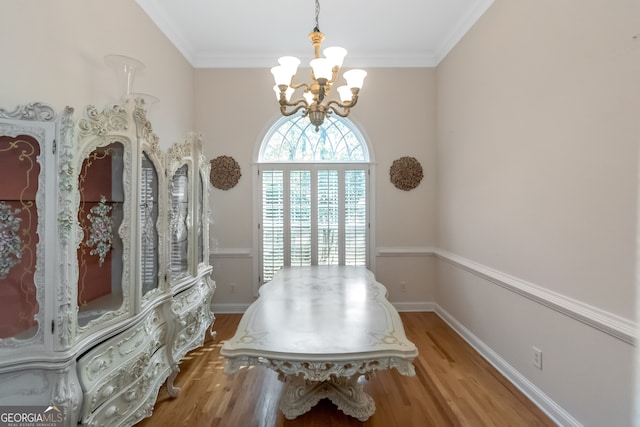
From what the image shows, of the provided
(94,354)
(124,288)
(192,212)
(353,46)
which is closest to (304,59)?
(353,46)

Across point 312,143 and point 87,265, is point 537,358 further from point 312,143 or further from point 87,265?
point 312,143

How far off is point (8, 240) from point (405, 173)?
354 cm

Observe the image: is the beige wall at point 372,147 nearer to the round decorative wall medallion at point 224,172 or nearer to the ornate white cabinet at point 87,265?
the round decorative wall medallion at point 224,172

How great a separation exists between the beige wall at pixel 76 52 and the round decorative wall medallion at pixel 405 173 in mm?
2594

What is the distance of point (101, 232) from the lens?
174 cm

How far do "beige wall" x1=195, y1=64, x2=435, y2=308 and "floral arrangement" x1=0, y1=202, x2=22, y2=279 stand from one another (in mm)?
2485

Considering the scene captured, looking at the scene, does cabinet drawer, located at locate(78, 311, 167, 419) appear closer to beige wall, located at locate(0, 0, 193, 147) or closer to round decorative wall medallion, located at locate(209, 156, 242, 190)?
beige wall, located at locate(0, 0, 193, 147)

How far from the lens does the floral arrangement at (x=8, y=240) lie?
4.49 feet

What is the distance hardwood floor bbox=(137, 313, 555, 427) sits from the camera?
1972 millimetres

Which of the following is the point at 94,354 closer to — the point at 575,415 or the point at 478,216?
the point at 575,415

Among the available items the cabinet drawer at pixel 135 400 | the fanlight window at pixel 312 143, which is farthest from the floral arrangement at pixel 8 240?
the fanlight window at pixel 312 143

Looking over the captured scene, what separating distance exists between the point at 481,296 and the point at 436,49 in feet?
9.29

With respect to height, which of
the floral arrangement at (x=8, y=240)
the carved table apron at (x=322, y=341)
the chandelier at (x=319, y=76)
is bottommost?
the carved table apron at (x=322, y=341)

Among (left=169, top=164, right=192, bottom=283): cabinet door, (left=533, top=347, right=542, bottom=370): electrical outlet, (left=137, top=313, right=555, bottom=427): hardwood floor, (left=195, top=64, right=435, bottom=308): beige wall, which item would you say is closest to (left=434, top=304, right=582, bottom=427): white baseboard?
(left=137, top=313, right=555, bottom=427): hardwood floor
